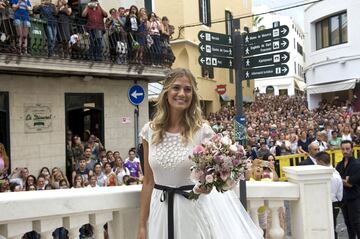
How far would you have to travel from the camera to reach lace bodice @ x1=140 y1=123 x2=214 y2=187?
9.91ft

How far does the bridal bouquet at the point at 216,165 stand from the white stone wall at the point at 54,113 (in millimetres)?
10475

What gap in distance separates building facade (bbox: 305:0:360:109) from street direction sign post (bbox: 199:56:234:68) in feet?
70.5

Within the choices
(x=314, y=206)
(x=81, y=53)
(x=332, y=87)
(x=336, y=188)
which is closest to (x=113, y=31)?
(x=81, y=53)

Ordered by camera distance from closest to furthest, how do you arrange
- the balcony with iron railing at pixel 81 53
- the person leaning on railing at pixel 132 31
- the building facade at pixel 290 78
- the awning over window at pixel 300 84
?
the balcony with iron railing at pixel 81 53, the person leaning on railing at pixel 132 31, the building facade at pixel 290 78, the awning over window at pixel 300 84

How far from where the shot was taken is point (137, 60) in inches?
597

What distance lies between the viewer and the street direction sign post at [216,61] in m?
6.11

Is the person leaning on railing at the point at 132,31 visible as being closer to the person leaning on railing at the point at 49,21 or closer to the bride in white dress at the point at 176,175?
the person leaning on railing at the point at 49,21

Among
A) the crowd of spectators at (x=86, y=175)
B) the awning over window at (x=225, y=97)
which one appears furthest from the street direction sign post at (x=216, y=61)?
the awning over window at (x=225, y=97)

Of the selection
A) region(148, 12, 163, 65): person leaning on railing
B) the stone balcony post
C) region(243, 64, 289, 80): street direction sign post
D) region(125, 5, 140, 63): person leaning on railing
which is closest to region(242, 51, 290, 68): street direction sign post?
region(243, 64, 289, 80): street direction sign post

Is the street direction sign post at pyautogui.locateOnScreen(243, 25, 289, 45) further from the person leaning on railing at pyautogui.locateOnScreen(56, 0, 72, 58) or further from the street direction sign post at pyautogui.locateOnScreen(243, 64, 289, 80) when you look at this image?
the person leaning on railing at pyautogui.locateOnScreen(56, 0, 72, 58)

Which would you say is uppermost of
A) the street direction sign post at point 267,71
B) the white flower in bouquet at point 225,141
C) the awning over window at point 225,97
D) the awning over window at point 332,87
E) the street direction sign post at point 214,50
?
the awning over window at point 332,87

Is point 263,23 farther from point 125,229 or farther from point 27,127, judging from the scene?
point 125,229

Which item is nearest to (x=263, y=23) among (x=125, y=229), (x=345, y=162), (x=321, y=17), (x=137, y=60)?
(x=321, y=17)

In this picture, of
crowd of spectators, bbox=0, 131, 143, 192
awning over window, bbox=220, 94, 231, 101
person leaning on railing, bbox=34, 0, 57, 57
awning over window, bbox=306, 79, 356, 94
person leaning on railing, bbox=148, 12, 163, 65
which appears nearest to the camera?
crowd of spectators, bbox=0, 131, 143, 192
